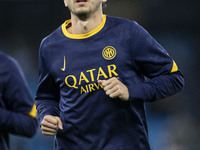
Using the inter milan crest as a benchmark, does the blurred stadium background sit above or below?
below

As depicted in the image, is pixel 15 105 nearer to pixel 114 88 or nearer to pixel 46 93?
pixel 46 93

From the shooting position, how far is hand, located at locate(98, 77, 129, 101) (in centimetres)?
216

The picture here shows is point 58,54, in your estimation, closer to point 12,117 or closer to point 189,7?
point 12,117

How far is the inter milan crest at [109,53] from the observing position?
2420 millimetres

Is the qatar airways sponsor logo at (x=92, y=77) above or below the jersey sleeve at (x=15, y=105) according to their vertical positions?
above

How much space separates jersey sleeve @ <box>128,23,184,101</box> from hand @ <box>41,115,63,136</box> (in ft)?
1.58

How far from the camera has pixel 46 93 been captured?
272 centimetres

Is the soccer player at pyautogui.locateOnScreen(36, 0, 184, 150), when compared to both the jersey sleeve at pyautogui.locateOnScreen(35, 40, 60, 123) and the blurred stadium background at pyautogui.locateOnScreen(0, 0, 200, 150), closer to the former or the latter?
the jersey sleeve at pyautogui.locateOnScreen(35, 40, 60, 123)

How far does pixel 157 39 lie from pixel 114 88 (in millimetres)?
5444

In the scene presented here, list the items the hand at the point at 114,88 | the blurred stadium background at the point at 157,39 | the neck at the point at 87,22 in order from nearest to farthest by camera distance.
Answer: the hand at the point at 114,88
the neck at the point at 87,22
the blurred stadium background at the point at 157,39

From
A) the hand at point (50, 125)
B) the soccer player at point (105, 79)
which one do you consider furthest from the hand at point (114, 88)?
the hand at point (50, 125)

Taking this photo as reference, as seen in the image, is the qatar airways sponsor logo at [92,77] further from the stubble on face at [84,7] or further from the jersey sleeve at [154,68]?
the stubble on face at [84,7]

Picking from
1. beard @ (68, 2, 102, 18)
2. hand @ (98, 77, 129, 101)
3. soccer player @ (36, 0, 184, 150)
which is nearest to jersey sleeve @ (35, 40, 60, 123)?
soccer player @ (36, 0, 184, 150)

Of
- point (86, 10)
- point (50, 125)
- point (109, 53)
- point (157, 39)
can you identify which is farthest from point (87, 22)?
point (157, 39)
